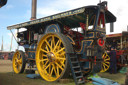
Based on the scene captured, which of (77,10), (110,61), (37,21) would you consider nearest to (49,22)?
(37,21)

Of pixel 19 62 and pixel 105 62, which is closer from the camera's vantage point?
pixel 19 62

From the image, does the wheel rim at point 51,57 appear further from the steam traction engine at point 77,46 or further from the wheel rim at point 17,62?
the wheel rim at point 17,62

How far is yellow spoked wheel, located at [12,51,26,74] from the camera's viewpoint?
829 cm

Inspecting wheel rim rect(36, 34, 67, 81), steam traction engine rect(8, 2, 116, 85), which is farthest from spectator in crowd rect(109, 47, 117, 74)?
wheel rim rect(36, 34, 67, 81)

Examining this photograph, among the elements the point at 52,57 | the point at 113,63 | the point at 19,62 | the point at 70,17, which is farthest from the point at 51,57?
the point at 113,63

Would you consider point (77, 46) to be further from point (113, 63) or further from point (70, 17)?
point (113, 63)

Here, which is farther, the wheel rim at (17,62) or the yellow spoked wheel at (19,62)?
the wheel rim at (17,62)

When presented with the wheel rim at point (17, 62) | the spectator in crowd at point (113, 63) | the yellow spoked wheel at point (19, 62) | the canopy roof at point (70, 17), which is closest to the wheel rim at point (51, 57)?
the canopy roof at point (70, 17)

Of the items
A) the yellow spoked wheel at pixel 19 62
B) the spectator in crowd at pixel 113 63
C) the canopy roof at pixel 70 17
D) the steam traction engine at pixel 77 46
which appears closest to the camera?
the steam traction engine at pixel 77 46

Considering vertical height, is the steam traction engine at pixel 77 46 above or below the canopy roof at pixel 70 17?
below

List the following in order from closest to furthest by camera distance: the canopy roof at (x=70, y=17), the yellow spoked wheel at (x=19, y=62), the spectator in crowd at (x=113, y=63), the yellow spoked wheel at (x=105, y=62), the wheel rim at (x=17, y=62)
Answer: the canopy roof at (x=70, y=17) → the yellow spoked wheel at (x=19, y=62) → the wheel rim at (x=17, y=62) → the spectator in crowd at (x=113, y=63) → the yellow spoked wheel at (x=105, y=62)

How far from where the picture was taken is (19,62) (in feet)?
28.3

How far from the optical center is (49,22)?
7.38m

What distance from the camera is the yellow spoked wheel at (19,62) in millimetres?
8295
